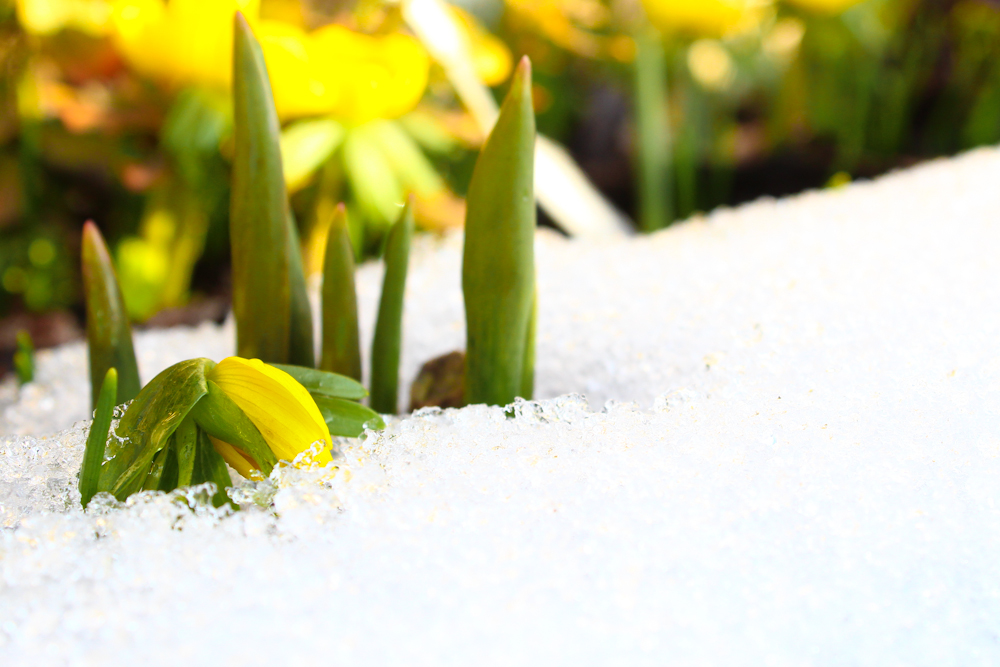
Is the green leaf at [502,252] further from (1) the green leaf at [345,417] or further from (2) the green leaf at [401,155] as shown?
(2) the green leaf at [401,155]

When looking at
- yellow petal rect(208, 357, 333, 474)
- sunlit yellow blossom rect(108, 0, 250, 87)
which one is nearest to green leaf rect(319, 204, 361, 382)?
yellow petal rect(208, 357, 333, 474)

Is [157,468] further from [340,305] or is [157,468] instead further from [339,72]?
[339,72]

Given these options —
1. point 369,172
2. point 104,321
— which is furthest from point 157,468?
point 369,172

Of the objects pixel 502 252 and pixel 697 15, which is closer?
pixel 502 252

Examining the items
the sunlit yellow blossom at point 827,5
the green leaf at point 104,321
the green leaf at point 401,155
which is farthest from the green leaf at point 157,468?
the sunlit yellow blossom at point 827,5

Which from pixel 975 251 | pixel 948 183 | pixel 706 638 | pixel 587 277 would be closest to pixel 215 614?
pixel 706 638

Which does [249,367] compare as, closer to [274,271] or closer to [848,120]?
[274,271]
